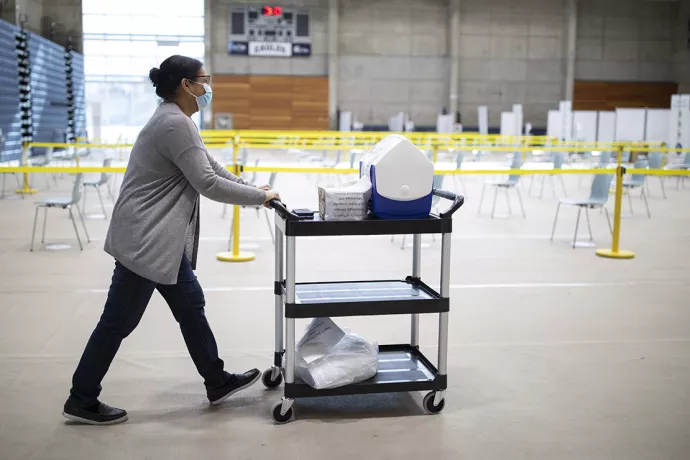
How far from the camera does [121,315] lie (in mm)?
3062

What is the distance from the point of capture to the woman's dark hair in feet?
10.0

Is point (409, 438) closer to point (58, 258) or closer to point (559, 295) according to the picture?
point (559, 295)

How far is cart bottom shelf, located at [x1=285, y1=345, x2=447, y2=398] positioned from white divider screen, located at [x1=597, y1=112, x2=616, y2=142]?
18.8m

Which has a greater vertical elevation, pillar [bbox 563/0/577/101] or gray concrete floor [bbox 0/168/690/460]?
pillar [bbox 563/0/577/101]

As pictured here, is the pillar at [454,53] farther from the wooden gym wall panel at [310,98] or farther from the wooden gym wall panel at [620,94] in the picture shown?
the wooden gym wall panel at [620,94]

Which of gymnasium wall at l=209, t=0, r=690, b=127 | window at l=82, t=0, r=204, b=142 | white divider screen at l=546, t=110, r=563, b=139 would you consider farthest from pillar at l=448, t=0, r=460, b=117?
window at l=82, t=0, r=204, b=142

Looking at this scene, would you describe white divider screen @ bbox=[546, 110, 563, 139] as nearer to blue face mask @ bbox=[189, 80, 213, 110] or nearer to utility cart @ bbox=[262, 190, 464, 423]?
utility cart @ bbox=[262, 190, 464, 423]

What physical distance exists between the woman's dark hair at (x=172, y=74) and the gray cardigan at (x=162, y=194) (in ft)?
0.22

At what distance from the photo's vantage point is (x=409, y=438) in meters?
A: 3.02

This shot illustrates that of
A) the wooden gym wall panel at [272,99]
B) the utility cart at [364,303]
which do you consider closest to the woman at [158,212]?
the utility cart at [364,303]

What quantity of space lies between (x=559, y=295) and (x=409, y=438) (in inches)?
116

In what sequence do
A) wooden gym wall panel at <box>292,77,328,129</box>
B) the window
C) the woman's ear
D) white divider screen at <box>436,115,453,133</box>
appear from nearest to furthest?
the woman's ear → white divider screen at <box>436,115,453,133</box> → the window → wooden gym wall panel at <box>292,77,328,129</box>

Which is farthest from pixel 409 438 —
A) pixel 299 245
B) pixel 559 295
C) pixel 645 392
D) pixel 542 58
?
pixel 542 58

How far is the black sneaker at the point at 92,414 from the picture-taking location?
3.08 meters
